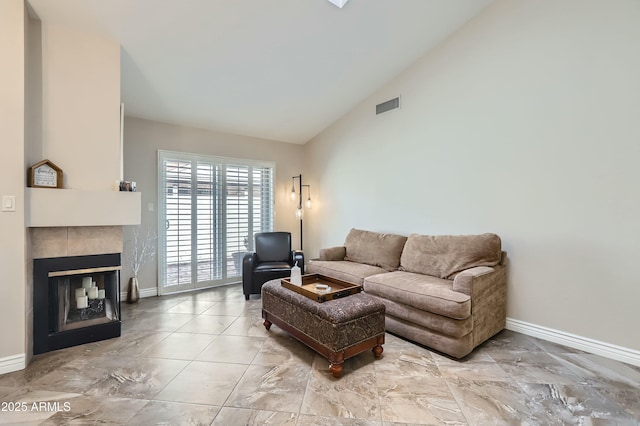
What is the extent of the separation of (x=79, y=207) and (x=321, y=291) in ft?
7.52

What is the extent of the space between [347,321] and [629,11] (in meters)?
3.34

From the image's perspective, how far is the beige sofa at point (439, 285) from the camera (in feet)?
7.89

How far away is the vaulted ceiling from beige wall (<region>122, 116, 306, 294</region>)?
20 cm

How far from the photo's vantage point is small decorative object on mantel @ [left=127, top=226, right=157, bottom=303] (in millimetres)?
3828

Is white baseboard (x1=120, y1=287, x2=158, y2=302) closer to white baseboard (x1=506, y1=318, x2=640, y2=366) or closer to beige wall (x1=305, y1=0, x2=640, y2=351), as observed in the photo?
beige wall (x1=305, y1=0, x2=640, y2=351)

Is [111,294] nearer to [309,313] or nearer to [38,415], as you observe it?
[38,415]

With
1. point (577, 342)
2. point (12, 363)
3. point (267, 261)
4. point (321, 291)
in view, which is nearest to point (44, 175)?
point (12, 363)

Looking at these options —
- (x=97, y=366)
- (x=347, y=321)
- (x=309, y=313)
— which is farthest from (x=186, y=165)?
(x=347, y=321)

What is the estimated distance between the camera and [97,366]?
7.50ft

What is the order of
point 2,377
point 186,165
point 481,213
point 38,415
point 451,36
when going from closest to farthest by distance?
point 38,415 < point 2,377 < point 481,213 < point 451,36 < point 186,165

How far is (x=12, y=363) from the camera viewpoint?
222 centimetres

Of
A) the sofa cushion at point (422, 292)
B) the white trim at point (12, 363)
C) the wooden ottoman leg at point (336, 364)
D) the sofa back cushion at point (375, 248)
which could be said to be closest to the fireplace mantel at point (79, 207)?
the white trim at point (12, 363)

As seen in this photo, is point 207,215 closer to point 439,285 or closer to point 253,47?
point 253,47

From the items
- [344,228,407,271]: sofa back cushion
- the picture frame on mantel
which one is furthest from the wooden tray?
the picture frame on mantel
